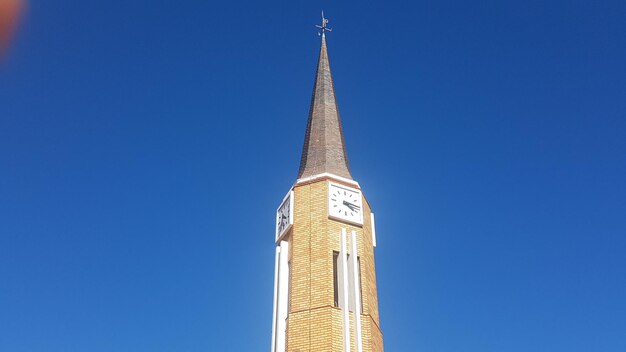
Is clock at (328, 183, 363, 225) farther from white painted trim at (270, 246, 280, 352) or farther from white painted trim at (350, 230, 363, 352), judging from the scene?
white painted trim at (270, 246, 280, 352)

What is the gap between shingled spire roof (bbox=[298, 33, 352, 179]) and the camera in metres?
25.0

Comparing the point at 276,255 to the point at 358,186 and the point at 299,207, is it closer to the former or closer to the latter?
the point at 299,207

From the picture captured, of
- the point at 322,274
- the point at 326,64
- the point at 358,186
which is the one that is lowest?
the point at 322,274

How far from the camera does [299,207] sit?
23406mm

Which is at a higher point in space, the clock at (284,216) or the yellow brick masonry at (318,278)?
the clock at (284,216)

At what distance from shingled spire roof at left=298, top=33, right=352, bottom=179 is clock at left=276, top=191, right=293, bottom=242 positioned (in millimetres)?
1213

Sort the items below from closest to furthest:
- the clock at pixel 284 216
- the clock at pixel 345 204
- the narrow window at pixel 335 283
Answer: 1. the narrow window at pixel 335 283
2. the clock at pixel 345 204
3. the clock at pixel 284 216

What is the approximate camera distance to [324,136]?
86.6 ft

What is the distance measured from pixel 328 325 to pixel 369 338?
1.42 meters

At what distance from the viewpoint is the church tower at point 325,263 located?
2016 cm

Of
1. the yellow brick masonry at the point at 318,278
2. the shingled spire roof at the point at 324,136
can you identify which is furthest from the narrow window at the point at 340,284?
the shingled spire roof at the point at 324,136

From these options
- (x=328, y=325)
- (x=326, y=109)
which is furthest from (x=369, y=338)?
(x=326, y=109)

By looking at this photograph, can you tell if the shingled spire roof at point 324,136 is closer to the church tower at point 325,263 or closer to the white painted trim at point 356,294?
the church tower at point 325,263

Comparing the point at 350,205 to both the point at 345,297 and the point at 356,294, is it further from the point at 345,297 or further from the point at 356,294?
the point at 345,297
